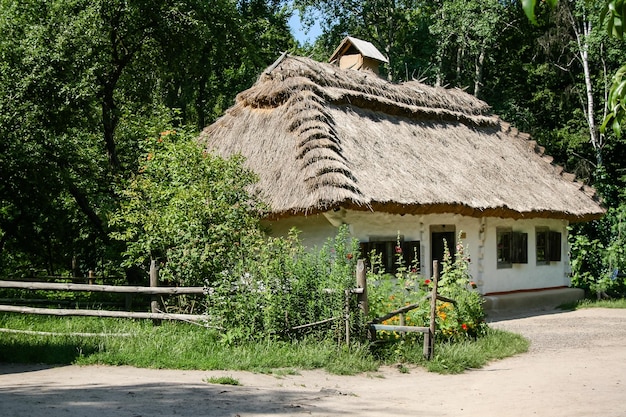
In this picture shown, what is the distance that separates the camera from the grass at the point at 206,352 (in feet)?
28.1

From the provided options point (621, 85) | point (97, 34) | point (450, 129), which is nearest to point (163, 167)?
point (97, 34)

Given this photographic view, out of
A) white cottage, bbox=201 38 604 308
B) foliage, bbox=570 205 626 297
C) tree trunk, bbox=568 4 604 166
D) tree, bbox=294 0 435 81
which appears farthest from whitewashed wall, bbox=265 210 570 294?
tree, bbox=294 0 435 81

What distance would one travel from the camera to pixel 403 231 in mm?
14789

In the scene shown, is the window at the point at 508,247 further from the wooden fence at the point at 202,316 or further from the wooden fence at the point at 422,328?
the wooden fence at the point at 422,328

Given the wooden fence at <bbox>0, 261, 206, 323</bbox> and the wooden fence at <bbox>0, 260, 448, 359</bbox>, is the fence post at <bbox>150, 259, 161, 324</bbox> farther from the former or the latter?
the wooden fence at <bbox>0, 261, 206, 323</bbox>

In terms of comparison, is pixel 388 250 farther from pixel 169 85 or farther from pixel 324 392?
pixel 169 85

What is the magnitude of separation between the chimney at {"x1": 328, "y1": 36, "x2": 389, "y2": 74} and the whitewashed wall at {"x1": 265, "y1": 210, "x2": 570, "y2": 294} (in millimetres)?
6582

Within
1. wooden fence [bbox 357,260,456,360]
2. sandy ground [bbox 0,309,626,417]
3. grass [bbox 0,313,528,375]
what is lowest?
sandy ground [bbox 0,309,626,417]

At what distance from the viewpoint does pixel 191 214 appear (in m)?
10.8

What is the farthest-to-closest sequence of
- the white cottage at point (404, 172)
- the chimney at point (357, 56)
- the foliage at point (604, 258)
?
the chimney at point (357, 56) < the foliage at point (604, 258) < the white cottage at point (404, 172)

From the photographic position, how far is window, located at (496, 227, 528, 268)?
56.5 feet

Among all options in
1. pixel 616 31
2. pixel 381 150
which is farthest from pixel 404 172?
pixel 616 31

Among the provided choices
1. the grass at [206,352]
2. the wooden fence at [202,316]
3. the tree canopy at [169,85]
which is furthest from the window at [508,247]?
the wooden fence at [202,316]

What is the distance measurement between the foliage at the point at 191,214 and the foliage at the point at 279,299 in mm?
873
